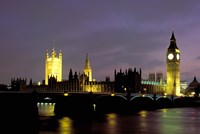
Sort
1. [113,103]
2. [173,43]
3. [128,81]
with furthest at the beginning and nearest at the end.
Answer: [173,43]
[128,81]
[113,103]

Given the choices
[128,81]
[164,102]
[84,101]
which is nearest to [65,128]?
[84,101]

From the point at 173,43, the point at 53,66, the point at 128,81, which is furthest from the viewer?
the point at 53,66

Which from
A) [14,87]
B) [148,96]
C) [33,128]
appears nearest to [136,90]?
[148,96]

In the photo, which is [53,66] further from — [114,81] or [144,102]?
[144,102]

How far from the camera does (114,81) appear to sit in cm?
11019

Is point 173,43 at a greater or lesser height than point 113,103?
greater

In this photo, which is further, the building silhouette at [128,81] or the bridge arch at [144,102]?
the building silhouette at [128,81]

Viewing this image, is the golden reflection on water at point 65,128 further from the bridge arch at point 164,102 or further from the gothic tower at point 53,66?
the gothic tower at point 53,66

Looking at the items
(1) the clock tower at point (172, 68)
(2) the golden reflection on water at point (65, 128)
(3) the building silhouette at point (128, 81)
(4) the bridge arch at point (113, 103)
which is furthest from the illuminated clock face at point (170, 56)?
(2) the golden reflection on water at point (65, 128)

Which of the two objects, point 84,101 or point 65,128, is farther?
point 84,101

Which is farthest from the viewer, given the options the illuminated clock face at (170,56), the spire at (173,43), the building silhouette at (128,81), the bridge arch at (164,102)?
the spire at (173,43)

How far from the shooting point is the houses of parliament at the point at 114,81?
109562 millimetres

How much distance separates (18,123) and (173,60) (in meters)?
108

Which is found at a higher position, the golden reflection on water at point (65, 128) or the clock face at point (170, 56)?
the clock face at point (170, 56)
